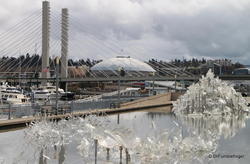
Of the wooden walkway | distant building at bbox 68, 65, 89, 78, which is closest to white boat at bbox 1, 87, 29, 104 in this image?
the wooden walkway

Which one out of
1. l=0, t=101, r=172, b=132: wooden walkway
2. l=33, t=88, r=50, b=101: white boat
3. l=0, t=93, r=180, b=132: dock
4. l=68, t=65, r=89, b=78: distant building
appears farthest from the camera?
l=68, t=65, r=89, b=78: distant building

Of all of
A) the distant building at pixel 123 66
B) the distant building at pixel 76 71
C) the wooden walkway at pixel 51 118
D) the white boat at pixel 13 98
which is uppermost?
the distant building at pixel 123 66

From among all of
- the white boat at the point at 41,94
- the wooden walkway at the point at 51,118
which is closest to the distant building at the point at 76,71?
the white boat at the point at 41,94

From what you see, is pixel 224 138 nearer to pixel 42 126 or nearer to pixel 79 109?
pixel 42 126

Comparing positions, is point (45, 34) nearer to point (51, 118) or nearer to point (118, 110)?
point (118, 110)

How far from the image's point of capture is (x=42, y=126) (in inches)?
583

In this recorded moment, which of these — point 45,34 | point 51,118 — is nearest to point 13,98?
point 45,34

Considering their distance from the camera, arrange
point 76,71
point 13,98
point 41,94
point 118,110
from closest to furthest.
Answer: point 118,110
point 13,98
point 41,94
point 76,71

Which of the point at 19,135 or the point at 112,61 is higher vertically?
the point at 112,61

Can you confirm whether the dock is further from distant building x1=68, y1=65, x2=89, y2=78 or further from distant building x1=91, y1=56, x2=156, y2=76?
distant building x1=91, y1=56, x2=156, y2=76

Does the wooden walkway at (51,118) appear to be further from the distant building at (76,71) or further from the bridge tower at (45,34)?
the distant building at (76,71)

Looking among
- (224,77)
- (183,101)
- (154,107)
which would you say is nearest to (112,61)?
(224,77)

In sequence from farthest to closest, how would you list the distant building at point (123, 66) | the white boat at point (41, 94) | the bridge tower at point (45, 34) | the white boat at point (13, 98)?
the distant building at point (123, 66)
the white boat at point (41, 94)
the bridge tower at point (45, 34)
the white boat at point (13, 98)

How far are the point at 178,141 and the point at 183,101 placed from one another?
24763 mm
